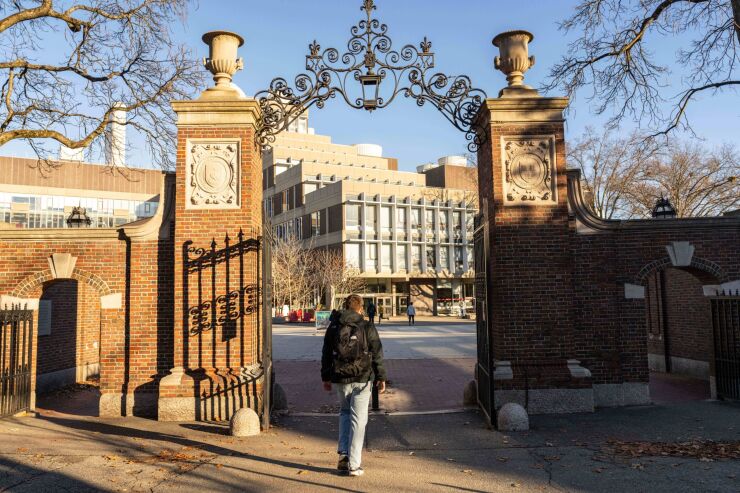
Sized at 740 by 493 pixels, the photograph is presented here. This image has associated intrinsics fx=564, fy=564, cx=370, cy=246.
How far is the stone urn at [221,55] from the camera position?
9023 millimetres

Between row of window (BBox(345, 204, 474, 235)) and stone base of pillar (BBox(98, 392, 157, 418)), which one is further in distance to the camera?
row of window (BBox(345, 204, 474, 235))

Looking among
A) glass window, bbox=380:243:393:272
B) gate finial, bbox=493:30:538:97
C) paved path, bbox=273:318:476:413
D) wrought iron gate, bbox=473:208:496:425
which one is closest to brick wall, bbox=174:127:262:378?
paved path, bbox=273:318:476:413

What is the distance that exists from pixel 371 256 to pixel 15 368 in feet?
151

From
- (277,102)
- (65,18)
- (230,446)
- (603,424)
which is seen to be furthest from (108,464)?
(65,18)

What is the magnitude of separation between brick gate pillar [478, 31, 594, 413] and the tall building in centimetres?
4036

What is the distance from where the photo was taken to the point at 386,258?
55.3 meters

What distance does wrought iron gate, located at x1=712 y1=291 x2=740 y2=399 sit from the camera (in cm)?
927

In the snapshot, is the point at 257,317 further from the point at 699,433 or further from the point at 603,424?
the point at 699,433

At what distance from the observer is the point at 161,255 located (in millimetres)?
9188

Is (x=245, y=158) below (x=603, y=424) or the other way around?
the other way around

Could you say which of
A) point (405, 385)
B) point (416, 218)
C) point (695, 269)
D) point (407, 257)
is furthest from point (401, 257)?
point (695, 269)

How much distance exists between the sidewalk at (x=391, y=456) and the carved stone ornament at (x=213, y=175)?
335 cm

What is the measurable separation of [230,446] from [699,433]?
603 centimetres

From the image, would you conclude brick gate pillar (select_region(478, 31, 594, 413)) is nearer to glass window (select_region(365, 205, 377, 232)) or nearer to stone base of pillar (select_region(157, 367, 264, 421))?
stone base of pillar (select_region(157, 367, 264, 421))
